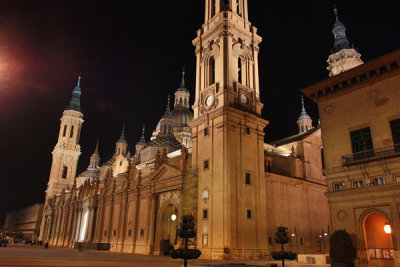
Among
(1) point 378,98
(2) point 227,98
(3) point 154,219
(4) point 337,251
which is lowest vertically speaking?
(4) point 337,251

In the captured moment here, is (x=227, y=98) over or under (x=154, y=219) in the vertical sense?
over

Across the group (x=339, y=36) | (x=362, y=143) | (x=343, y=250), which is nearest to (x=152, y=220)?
(x=343, y=250)

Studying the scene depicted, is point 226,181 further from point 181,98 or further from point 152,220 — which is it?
point 181,98

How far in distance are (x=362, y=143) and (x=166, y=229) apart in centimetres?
2501

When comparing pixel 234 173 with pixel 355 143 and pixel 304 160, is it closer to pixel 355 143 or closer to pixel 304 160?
pixel 355 143

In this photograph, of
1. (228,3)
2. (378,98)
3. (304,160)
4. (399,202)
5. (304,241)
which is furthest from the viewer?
(304,160)

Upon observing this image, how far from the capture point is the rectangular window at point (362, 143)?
21777 millimetres

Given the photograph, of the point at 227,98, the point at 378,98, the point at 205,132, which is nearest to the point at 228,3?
the point at 227,98

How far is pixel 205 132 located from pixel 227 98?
4262 millimetres

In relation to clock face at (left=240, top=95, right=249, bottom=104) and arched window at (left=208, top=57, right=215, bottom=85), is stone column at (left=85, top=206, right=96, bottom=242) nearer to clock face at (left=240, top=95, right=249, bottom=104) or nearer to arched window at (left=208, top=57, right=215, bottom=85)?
arched window at (left=208, top=57, right=215, bottom=85)

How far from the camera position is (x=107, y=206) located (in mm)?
53312

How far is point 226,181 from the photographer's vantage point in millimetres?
30547

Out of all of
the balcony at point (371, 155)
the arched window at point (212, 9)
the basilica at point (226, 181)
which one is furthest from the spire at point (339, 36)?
the balcony at point (371, 155)

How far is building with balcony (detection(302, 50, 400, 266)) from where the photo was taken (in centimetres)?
2030
